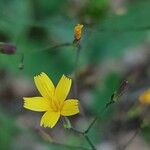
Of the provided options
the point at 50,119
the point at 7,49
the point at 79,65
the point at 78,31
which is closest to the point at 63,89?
the point at 50,119

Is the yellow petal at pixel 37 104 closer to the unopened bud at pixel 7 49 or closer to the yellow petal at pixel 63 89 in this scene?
the yellow petal at pixel 63 89

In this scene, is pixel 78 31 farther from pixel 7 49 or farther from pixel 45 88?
pixel 7 49

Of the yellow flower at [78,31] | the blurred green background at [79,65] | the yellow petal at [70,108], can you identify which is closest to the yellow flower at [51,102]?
the yellow petal at [70,108]

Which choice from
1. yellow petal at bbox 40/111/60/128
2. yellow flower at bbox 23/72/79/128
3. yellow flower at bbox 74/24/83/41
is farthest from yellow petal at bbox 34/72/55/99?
yellow flower at bbox 74/24/83/41

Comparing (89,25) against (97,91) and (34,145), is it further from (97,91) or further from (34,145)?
(34,145)

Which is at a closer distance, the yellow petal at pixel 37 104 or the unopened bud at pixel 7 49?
the yellow petal at pixel 37 104

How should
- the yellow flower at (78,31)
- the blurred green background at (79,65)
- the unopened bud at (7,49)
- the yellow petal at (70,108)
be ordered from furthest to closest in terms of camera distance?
the blurred green background at (79,65) → the unopened bud at (7,49) → the yellow flower at (78,31) → the yellow petal at (70,108)

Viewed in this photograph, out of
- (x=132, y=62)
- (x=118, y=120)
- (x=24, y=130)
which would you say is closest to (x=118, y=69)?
(x=132, y=62)

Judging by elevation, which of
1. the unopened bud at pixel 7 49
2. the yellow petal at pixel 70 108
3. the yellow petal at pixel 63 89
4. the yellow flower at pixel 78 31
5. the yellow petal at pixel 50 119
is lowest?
the yellow petal at pixel 50 119
